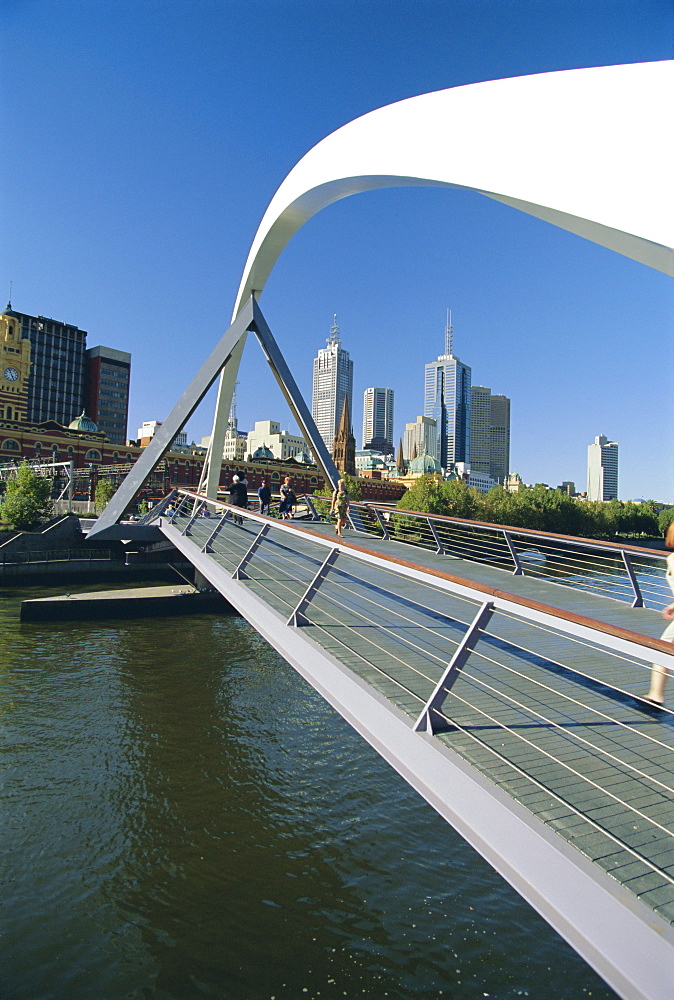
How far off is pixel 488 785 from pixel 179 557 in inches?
715

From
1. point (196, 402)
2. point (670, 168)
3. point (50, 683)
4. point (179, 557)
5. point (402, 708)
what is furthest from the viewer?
point (179, 557)

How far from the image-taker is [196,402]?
15094 mm

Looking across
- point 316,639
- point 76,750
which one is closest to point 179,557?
point 76,750

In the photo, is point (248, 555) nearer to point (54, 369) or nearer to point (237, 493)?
point (237, 493)

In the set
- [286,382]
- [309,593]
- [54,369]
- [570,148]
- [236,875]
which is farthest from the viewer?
[54,369]

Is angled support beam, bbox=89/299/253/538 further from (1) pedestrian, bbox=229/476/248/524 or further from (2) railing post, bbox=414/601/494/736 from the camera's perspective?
(2) railing post, bbox=414/601/494/736

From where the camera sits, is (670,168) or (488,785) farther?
(670,168)

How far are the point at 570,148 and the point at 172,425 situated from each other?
1282 cm

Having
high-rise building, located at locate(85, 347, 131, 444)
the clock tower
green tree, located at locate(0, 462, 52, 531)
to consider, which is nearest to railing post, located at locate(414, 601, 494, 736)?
green tree, located at locate(0, 462, 52, 531)

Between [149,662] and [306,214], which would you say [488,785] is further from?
[306,214]

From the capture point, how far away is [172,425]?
599 inches

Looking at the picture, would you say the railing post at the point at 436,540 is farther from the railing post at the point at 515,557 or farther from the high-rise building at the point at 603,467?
the high-rise building at the point at 603,467

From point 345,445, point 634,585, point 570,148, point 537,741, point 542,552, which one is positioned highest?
point 345,445

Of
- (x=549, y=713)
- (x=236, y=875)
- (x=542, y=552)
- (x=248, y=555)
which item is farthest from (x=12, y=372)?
(x=549, y=713)
